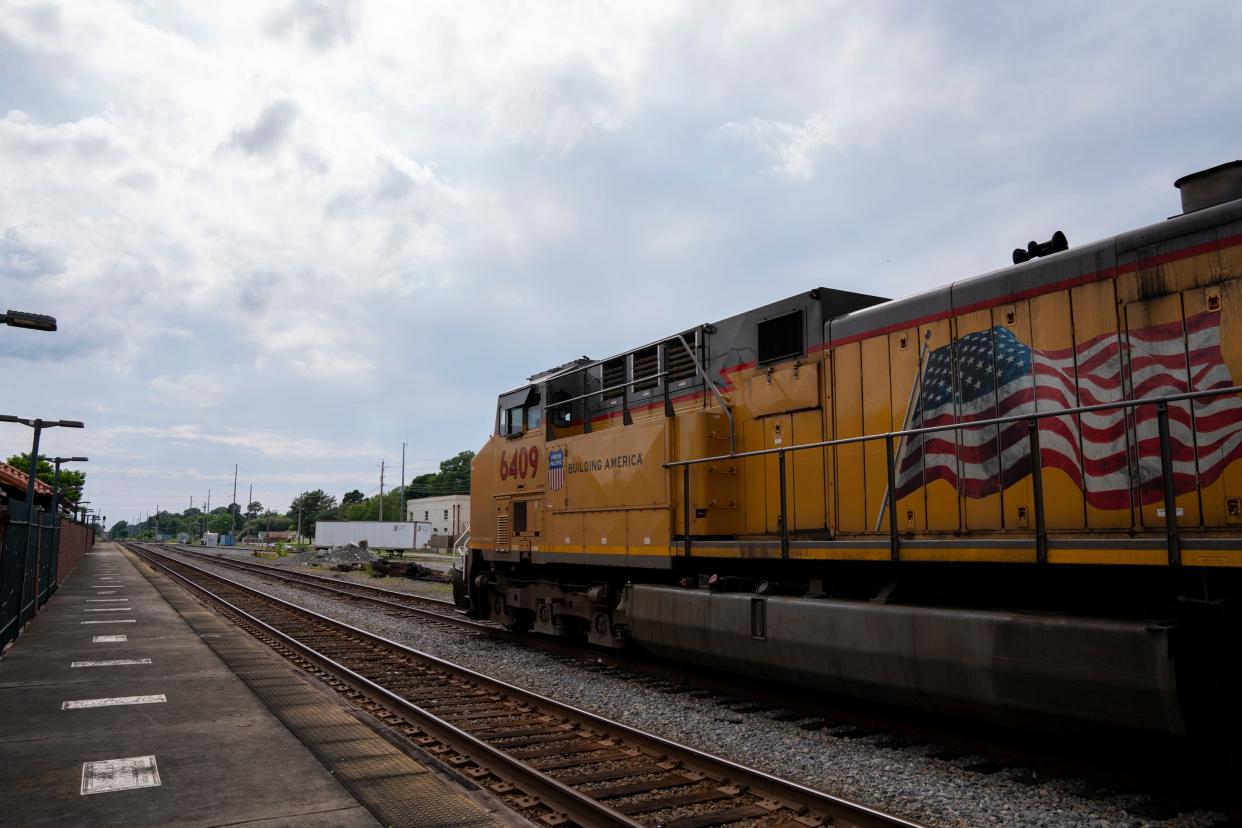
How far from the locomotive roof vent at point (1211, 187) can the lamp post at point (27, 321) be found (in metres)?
11.6

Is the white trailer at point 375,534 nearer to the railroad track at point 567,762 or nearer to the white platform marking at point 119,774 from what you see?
the railroad track at point 567,762

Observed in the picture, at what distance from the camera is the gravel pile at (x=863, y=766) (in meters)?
4.69

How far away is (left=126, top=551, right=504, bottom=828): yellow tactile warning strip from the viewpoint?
4594 millimetres

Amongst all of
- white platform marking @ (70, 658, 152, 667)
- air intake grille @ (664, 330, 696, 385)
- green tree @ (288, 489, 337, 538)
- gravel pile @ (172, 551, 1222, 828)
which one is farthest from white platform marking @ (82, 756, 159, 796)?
green tree @ (288, 489, 337, 538)

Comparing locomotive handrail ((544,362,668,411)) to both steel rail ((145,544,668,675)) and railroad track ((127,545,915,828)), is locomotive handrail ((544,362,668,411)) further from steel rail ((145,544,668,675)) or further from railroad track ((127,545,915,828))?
railroad track ((127,545,915,828))

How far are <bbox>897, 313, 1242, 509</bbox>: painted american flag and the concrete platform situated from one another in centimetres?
446

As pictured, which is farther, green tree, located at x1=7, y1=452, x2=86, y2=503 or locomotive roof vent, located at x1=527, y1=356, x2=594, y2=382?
green tree, located at x1=7, y1=452, x2=86, y2=503

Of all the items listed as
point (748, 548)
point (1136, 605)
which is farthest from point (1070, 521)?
point (748, 548)

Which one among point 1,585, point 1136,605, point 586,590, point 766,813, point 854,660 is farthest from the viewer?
point 586,590

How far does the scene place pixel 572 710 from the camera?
7.11 meters

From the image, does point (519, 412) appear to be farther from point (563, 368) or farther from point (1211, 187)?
point (1211, 187)

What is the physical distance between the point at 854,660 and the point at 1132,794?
199cm

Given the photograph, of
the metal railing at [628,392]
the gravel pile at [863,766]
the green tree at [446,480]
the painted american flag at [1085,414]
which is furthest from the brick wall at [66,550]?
the green tree at [446,480]

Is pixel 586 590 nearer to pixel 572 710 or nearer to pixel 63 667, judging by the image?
pixel 572 710
